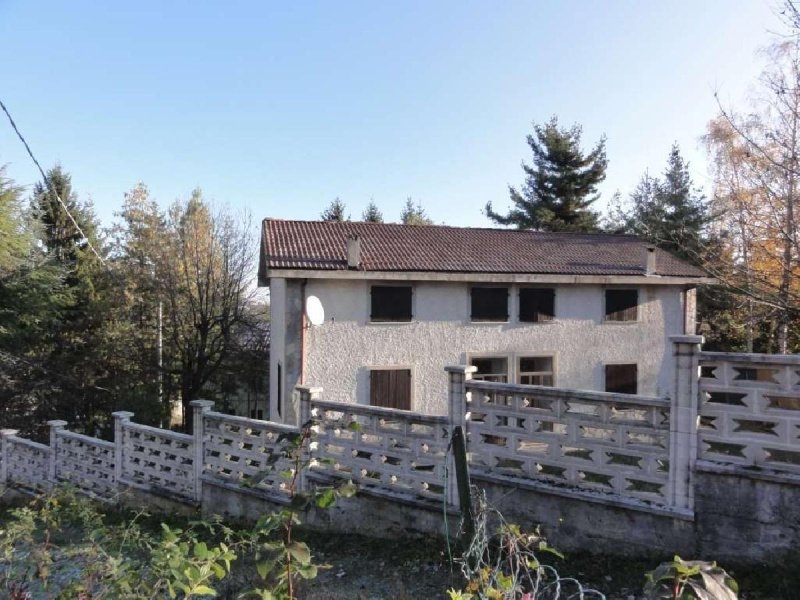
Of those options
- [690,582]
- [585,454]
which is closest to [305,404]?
[585,454]

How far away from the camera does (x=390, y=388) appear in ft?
40.0

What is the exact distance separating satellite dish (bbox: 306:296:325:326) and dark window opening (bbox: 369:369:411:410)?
1.90m

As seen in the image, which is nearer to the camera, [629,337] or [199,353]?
[629,337]

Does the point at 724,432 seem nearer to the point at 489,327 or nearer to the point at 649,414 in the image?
the point at 649,414

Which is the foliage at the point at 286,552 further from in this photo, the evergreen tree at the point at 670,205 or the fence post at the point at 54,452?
the evergreen tree at the point at 670,205

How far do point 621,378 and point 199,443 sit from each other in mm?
11252

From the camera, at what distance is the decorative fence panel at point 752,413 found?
416 cm

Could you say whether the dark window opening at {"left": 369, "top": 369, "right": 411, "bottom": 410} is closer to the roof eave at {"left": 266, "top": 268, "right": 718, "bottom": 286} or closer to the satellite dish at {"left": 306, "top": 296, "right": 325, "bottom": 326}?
the satellite dish at {"left": 306, "top": 296, "right": 325, "bottom": 326}

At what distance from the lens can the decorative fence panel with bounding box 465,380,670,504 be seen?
4.66 metres

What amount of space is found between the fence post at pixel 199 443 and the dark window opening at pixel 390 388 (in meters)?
4.99

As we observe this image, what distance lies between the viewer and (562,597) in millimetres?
4234

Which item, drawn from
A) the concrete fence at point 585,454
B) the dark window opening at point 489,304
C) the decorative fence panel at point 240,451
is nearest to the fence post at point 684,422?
the concrete fence at point 585,454

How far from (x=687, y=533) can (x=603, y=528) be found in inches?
27.2

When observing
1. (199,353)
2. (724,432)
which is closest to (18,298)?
(199,353)
